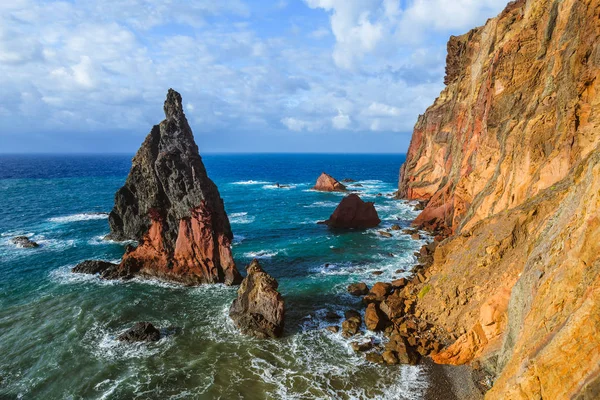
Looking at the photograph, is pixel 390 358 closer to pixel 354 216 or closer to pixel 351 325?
pixel 351 325

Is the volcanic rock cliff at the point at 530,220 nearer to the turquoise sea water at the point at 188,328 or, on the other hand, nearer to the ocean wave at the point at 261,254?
the turquoise sea water at the point at 188,328

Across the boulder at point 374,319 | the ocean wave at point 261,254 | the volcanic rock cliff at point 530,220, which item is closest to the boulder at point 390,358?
the volcanic rock cliff at point 530,220

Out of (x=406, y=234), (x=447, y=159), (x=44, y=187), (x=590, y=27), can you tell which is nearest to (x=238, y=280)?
(x=406, y=234)

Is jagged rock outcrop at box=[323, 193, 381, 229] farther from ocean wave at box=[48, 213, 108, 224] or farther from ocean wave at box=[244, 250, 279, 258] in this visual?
ocean wave at box=[48, 213, 108, 224]

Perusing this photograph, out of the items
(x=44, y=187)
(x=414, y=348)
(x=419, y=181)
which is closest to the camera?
(x=414, y=348)

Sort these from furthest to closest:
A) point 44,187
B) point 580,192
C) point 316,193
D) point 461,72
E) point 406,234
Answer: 1. point 44,187
2. point 316,193
3. point 461,72
4. point 406,234
5. point 580,192

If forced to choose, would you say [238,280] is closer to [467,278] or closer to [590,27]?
[467,278]

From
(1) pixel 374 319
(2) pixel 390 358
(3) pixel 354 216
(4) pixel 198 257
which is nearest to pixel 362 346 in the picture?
(2) pixel 390 358
